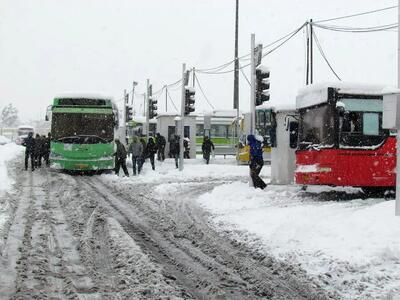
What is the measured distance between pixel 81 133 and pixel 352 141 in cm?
1270

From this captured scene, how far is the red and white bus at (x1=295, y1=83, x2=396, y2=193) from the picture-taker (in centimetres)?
1401

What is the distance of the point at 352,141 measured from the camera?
46.1 ft

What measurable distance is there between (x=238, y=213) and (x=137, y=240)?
344cm

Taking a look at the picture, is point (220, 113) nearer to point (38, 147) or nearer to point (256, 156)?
point (38, 147)

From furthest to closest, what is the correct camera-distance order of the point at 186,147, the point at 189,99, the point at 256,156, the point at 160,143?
the point at 186,147 → the point at 160,143 → the point at 189,99 → the point at 256,156

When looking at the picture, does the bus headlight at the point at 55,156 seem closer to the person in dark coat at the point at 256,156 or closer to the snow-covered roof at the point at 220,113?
the person in dark coat at the point at 256,156

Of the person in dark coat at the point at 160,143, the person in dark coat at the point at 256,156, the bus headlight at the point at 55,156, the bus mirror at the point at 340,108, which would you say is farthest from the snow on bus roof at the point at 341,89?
the person in dark coat at the point at 160,143

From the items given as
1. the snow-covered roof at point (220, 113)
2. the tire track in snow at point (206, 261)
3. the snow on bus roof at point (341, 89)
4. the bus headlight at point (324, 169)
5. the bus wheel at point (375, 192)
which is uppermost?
the snow-covered roof at point (220, 113)

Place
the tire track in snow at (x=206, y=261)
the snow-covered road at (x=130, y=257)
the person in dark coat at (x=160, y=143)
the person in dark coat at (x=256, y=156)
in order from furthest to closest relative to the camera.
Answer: the person in dark coat at (x=160, y=143) → the person in dark coat at (x=256, y=156) → the tire track in snow at (x=206, y=261) → the snow-covered road at (x=130, y=257)

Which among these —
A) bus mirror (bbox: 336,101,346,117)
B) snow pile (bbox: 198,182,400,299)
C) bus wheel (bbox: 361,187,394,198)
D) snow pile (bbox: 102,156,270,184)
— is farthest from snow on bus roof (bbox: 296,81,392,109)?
snow pile (bbox: 102,156,270,184)

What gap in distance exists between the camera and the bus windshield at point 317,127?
14.1 m

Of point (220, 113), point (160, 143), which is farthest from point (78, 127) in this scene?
point (220, 113)

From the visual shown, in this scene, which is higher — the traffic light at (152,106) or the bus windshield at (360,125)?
the traffic light at (152,106)

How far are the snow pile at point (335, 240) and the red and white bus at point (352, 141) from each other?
6.09ft
